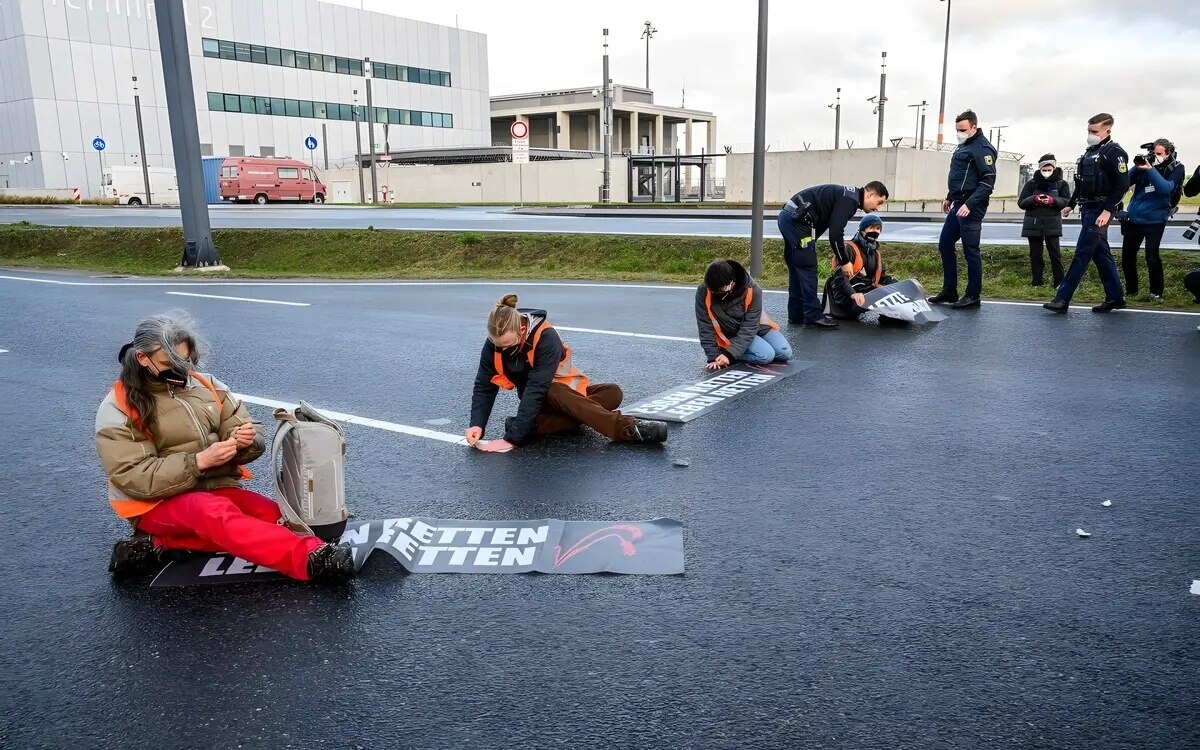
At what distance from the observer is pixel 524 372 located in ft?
18.0

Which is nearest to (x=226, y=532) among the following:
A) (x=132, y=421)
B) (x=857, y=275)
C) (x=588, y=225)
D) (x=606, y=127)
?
(x=132, y=421)

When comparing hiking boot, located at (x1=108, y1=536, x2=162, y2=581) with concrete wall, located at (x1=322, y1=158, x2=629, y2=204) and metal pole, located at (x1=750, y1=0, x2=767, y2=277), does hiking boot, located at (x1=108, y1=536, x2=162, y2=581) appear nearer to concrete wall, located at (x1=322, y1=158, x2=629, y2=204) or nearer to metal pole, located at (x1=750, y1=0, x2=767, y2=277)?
metal pole, located at (x1=750, y1=0, x2=767, y2=277)

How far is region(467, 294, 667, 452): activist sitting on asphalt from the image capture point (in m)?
5.35

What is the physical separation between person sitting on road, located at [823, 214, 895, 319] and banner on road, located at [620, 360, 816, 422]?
7.52ft

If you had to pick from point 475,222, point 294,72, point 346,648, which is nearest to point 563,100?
point 294,72

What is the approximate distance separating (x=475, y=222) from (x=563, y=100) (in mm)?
54331

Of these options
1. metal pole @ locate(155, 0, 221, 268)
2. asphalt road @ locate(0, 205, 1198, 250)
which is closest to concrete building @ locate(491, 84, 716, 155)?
asphalt road @ locate(0, 205, 1198, 250)

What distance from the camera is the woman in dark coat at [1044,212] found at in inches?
480

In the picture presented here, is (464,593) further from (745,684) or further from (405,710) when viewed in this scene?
(745,684)

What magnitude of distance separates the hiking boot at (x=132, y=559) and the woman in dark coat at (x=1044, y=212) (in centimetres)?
1173

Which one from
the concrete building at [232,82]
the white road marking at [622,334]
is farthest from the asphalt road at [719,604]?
the concrete building at [232,82]

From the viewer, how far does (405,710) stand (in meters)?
2.81

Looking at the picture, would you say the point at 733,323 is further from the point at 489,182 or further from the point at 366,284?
the point at 489,182

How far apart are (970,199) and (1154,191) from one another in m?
2.23
